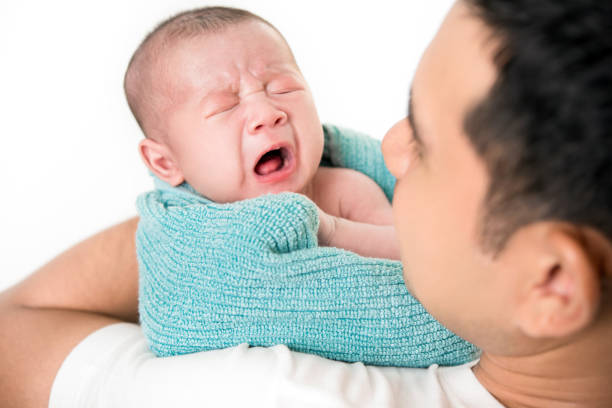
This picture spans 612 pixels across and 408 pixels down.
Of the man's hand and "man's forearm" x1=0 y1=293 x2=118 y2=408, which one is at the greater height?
the man's hand

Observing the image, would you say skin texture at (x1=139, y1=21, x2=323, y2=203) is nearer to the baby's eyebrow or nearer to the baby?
the baby

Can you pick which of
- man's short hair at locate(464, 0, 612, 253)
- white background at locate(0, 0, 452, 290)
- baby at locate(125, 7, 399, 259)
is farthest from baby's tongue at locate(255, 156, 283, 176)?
white background at locate(0, 0, 452, 290)

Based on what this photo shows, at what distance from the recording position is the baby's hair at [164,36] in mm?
1291

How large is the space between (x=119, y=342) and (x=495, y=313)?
2.55 ft

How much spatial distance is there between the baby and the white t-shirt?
0.33m

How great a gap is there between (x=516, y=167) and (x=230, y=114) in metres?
0.75

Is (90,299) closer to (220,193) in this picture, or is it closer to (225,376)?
(220,193)

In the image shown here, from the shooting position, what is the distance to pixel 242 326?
99 cm

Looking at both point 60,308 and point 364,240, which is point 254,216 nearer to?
point 364,240

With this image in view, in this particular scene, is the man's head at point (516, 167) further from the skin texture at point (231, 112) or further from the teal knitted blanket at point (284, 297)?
the skin texture at point (231, 112)

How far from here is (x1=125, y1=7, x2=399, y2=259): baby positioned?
1.24 m

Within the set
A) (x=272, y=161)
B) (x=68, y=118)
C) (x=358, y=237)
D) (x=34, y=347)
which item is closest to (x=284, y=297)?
(x=358, y=237)

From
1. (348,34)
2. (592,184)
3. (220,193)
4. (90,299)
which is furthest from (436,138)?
(348,34)

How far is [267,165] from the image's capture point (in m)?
1.29
